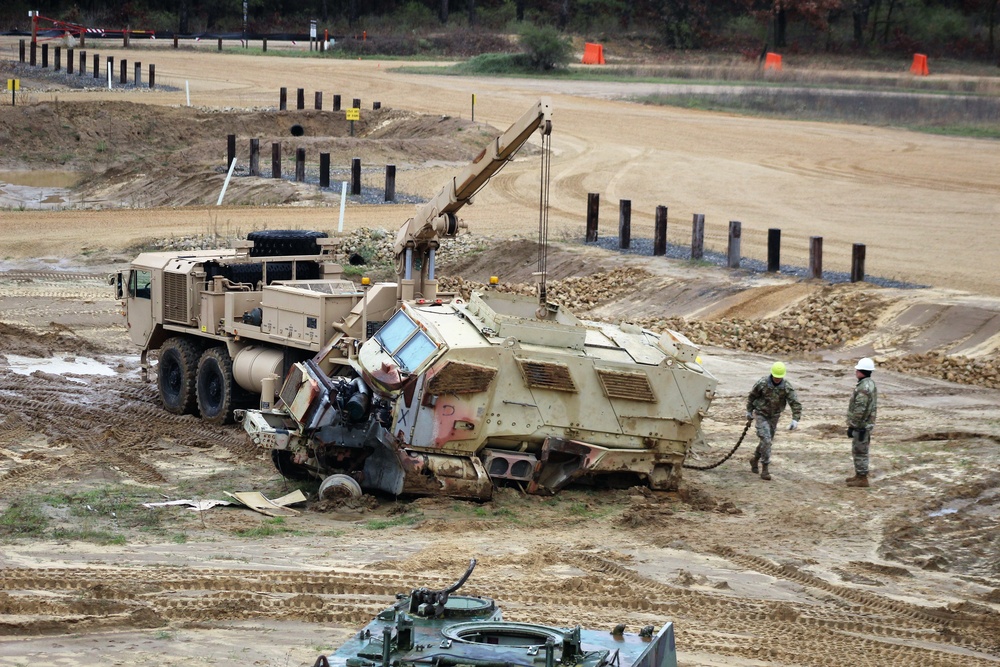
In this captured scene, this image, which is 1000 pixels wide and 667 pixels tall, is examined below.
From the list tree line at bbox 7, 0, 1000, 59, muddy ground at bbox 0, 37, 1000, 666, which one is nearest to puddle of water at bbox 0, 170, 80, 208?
muddy ground at bbox 0, 37, 1000, 666

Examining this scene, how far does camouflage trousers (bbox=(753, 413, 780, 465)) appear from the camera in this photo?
16.9 meters

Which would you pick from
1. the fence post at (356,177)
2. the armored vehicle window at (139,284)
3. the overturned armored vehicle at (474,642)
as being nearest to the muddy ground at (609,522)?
the armored vehicle window at (139,284)

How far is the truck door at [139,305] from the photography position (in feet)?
68.4

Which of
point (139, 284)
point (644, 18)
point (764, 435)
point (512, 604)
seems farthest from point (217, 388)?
point (644, 18)

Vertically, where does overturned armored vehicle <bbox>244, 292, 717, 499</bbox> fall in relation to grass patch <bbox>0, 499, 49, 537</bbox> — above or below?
above

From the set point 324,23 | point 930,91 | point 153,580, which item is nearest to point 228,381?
point 153,580

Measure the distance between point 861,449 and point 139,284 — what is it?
10081 mm

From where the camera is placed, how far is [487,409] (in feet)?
49.7

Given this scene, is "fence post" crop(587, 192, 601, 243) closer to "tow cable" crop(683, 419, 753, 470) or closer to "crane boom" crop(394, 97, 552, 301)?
"crane boom" crop(394, 97, 552, 301)

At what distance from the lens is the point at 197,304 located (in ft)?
65.5

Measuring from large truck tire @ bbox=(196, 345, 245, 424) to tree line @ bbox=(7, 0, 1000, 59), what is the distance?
53.6m

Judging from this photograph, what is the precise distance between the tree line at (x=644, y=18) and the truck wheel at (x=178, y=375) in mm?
53109

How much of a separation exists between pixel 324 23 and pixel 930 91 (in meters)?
34.4

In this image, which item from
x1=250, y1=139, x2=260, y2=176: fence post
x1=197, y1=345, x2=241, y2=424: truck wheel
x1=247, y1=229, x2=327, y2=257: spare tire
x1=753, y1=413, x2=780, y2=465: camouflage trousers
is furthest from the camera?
x1=250, y1=139, x2=260, y2=176: fence post
